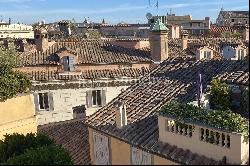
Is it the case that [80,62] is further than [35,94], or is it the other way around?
[80,62]

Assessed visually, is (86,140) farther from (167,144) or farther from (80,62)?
(80,62)

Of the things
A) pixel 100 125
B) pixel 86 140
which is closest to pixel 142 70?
pixel 86 140

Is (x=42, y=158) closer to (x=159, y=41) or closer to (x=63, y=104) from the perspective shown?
(x=63, y=104)

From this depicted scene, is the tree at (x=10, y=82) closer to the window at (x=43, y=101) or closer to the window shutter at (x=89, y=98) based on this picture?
the window at (x=43, y=101)

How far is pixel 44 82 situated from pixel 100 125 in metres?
Answer: 14.3

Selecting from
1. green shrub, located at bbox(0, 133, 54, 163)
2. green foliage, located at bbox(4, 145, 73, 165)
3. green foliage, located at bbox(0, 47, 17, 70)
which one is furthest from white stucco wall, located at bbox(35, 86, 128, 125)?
green foliage, located at bbox(4, 145, 73, 165)

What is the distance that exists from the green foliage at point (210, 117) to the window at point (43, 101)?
18.9 metres

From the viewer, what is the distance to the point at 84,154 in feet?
61.2

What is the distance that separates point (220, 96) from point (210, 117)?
2.77 metres

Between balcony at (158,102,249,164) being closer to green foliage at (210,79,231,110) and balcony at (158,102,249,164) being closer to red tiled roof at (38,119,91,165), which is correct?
green foliage at (210,79,231,110)

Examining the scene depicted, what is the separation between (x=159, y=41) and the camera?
110ft

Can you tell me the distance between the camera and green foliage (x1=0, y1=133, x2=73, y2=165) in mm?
13812

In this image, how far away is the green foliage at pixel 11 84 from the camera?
73.5ft

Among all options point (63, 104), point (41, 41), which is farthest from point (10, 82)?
point (41, 41)
